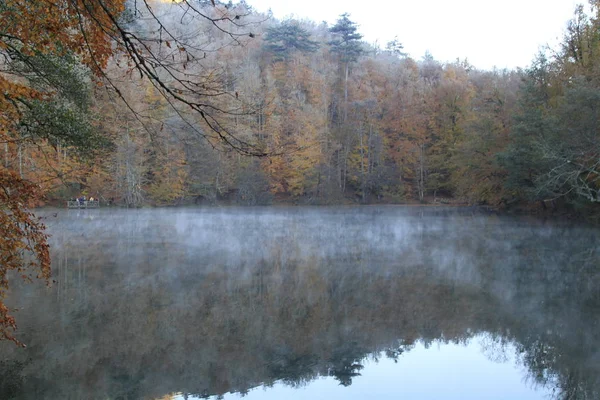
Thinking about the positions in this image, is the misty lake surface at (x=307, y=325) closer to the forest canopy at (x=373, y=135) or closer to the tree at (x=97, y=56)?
the tree at (x=97, y=56)

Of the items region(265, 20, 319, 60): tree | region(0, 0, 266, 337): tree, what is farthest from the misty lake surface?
region(265, 20, 319, 60): tree

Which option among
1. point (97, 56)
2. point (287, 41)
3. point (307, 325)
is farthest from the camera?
point (287, 41)

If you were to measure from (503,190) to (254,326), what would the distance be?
967 inches

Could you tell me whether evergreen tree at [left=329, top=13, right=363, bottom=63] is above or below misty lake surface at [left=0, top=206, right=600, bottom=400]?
above

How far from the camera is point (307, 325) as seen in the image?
7.32 meters

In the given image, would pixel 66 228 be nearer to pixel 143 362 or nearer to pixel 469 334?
pixel 143 362

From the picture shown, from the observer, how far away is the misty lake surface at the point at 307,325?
5.41m

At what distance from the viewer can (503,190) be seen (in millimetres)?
28453

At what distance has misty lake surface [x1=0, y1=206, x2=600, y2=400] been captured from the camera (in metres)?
5.41

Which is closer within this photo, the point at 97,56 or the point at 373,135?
the point at 97,56

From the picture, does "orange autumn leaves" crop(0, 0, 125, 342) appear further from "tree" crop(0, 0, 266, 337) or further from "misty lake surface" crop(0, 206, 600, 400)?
"misty lake surface" crop(0, 206, 600, 400)

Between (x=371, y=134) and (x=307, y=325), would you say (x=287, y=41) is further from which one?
(x=307, y=325)

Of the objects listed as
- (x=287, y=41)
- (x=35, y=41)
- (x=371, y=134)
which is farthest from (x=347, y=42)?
(x=35, y=41)

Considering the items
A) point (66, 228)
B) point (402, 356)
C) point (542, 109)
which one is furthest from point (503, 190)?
point (402, 356)
